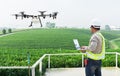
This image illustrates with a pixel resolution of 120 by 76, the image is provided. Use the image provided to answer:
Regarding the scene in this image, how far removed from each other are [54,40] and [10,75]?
56948 millimetres

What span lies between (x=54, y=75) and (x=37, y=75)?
1670 millimetres

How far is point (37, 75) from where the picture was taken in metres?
9.99

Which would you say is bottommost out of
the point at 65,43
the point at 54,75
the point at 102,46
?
the point at 65,43

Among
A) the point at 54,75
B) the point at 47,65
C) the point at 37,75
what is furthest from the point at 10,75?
the point at 47,65

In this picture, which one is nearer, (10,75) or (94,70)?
(94,70)

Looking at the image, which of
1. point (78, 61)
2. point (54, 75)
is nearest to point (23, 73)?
point (54, 75)

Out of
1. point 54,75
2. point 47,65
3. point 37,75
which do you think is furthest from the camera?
point 47,65

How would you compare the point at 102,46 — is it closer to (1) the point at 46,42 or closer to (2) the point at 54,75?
(2) the point at 54,75

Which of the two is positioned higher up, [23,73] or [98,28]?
[98,28]

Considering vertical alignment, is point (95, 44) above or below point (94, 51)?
above

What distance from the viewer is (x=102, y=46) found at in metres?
7.49

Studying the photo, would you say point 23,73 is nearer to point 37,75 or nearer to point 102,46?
point 37,75

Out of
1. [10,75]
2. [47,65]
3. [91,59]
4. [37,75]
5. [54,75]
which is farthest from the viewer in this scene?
[47,65]

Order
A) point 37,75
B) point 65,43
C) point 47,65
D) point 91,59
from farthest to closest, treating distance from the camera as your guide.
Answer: point 65,43
point 47,65
point 37,75
point 91,59
